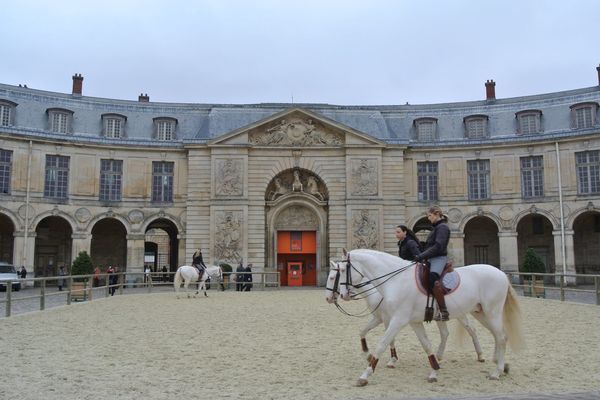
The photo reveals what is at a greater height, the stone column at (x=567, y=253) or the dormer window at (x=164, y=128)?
the dormer window at (x=164, y=128)

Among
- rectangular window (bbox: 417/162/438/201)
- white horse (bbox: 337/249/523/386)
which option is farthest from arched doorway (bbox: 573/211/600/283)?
white horse (bbox: 337/249/523/386)

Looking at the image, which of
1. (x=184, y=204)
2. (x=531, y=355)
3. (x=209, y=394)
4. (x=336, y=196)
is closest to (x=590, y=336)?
(x=531, y=355)

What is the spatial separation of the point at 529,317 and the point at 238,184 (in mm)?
19788

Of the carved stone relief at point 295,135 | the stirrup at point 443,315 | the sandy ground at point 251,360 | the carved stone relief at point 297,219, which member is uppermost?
the carved stone relief at point 295,135

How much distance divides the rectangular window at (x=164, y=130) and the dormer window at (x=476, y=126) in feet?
58.9

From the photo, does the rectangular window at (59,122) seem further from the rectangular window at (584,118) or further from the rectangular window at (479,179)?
the rectangular window at (584,118)

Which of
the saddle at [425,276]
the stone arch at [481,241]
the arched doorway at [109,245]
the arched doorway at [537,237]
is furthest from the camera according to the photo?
the arched doorway at [109,245]

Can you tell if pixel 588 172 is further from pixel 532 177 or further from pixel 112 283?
pixel 112 283

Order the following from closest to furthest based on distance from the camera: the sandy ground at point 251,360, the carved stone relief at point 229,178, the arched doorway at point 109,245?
the sandy ground at point 251,360
the carved stone relief at point 229,178
the arched doorway at point 109,245

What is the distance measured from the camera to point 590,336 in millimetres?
10930

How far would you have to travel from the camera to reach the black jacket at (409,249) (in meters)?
8.42

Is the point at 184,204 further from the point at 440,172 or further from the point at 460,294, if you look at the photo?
the point at 460,294

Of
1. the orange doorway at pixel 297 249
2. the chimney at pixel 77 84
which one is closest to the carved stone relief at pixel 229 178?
the orange doorway at pixel 297 249

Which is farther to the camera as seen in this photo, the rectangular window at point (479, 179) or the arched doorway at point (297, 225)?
the rectangular window at point (479, 179)
